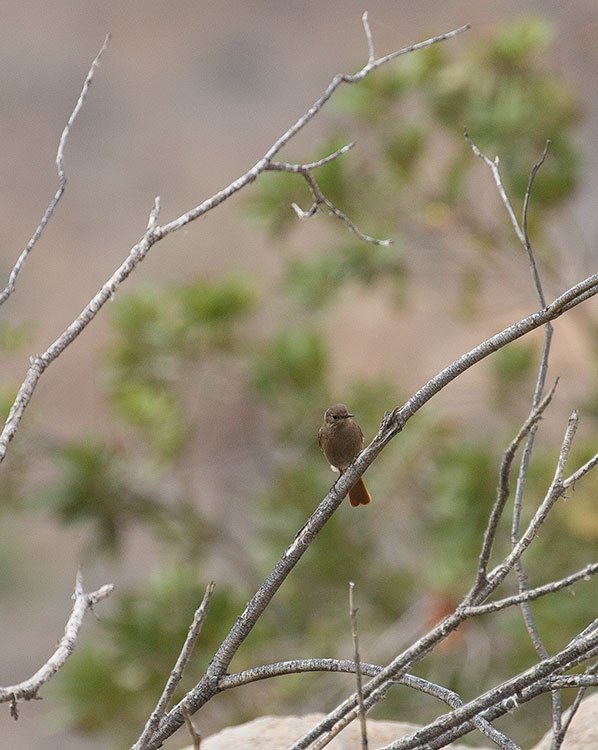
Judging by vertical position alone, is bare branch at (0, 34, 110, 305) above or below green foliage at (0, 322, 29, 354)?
below

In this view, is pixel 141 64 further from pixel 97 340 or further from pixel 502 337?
pixel 502 337

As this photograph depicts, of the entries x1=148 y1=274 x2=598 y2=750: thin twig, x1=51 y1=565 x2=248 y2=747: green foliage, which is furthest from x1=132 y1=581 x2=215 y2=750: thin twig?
x1=51 y1=565 x2=248 y2=747: green foliage

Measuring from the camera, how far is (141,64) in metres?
19.8

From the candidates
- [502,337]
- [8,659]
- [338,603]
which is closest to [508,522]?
[338,603]

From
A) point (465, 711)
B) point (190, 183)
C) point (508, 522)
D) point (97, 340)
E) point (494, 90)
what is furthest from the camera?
point (190, 183)

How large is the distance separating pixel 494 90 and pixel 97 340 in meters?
11.9

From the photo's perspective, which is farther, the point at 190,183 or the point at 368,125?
the point at 190,183

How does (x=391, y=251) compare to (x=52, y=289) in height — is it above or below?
below

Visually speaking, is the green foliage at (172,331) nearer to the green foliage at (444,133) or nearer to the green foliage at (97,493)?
the green foliage at (97,493)

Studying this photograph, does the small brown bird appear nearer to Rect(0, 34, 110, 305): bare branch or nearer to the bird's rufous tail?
the bird's rufous tail

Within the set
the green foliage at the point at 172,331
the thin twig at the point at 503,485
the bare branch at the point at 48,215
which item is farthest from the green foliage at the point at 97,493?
the thin twig at the point at 503,485

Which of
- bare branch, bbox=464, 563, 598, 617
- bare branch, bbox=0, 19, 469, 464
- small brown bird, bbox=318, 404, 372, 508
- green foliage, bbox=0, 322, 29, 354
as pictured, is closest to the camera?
bare branch, bbox=464, 563, 598, 617

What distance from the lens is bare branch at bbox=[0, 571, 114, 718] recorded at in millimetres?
1393

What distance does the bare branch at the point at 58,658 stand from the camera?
139 cm
